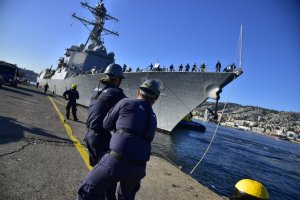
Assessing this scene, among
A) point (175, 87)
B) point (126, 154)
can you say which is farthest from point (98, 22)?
point (126, 154)

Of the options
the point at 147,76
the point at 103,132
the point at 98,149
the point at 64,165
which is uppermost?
the point at 147,76

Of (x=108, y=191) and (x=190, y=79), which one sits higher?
(x=190, y=79)

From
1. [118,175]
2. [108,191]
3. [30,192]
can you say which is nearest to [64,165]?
[30,192]

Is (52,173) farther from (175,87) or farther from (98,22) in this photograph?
(98,22)

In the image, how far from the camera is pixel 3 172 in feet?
12.3

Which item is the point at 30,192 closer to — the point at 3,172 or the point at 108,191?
the point at 3,172

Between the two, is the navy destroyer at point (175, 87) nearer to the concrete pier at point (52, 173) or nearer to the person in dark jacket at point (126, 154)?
the concrete pier at point (52, 173)

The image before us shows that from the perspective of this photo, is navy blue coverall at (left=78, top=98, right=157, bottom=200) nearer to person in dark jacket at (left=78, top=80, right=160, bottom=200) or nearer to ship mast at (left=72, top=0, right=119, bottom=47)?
person in dark jacket at (left=78, top=80, right=160, bottom=200)

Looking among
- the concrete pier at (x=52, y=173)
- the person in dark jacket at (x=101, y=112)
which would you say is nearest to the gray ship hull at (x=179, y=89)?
the concrete pier at (x=52, y=173)

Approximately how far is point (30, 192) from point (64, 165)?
1474 millimetres

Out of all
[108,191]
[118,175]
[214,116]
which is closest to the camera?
[118,175]

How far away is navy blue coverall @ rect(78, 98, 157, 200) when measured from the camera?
2338mm

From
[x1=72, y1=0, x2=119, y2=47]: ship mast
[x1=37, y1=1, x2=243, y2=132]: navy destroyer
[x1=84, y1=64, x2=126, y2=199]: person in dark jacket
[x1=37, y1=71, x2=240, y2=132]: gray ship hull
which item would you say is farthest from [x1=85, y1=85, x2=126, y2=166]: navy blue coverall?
[x1=72, y1=0, x2=119, y2=47]: ship mast

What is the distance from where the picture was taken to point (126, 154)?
237cm
